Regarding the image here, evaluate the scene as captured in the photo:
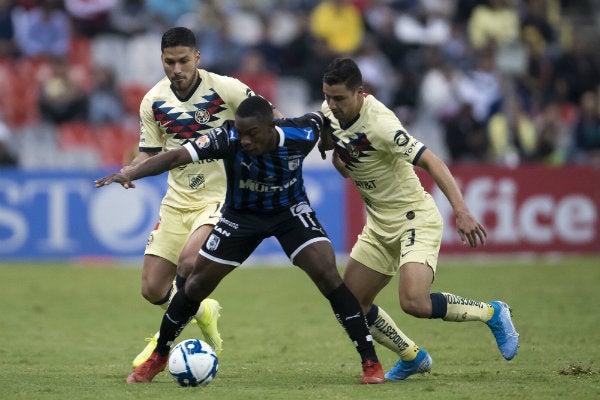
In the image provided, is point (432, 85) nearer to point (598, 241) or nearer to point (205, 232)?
point (598, 241)

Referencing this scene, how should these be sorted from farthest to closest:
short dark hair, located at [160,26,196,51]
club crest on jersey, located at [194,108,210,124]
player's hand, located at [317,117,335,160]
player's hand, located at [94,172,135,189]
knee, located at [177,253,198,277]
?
club crest on jersey, located at [194,108,210,124] → short dark hair, located at [160,26,196,51] → knee, located at [177,253,198,277] → player's hand, located at [317,117,335,160] → player's hand, located at [94,172,135,189]

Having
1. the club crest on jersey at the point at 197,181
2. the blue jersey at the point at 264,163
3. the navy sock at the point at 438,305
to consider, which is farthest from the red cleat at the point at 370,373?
the club crest on jersey at the point at 197,181

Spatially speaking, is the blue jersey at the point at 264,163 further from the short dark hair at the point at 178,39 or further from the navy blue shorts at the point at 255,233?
the short dark hair at the point at 178,39

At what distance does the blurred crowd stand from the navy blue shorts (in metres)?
11.3

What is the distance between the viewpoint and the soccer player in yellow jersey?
8.52 meters

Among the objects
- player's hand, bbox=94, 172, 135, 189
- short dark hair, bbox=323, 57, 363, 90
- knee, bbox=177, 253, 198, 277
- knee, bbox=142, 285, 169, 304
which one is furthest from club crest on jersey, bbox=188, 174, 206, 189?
short dark hair, bbox=323, 57, 363, 90

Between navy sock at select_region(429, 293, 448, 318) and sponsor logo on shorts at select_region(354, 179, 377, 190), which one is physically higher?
sponsor logo on shorts at select_region(354, 179, 377, 190)

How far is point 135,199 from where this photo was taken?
18641 mm

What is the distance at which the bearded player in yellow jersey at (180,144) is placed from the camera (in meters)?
9.55

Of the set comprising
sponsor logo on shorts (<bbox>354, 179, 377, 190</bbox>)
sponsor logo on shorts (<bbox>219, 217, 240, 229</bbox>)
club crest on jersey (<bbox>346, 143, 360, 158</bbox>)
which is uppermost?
club crest on jersey (<bbox>346, 143, 360, 158</bbox>)

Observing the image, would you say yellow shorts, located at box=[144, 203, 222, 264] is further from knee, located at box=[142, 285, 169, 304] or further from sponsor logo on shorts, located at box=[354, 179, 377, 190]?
sponsor logo on shorts, located at box=[354, 179, 377, 190]

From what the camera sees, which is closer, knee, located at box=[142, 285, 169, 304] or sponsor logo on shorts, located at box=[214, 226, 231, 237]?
sponsor logo on shorts, located at box=[214, 226, 231, 237]

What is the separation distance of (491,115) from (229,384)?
14.2 metres

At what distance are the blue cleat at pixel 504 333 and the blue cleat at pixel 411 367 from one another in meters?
0.60
